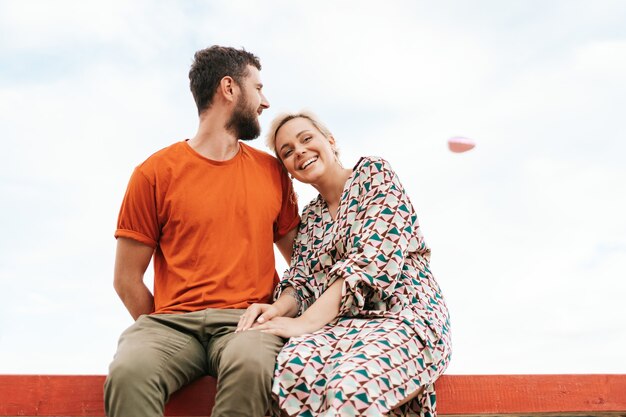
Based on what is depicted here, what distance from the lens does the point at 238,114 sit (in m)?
3.12

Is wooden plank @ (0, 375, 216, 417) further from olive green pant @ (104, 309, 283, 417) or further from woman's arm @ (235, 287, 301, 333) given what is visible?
woman's arm @ (235, 287, 301, 333)

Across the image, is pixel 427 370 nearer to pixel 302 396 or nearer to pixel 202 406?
pixel 302 396

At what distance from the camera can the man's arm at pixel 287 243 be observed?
10.1 ft

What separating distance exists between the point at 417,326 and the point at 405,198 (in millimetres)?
518

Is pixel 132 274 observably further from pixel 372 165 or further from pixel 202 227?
pixel 372 165

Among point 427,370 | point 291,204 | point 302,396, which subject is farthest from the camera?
point 291,204

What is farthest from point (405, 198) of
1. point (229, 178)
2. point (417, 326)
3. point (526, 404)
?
point (526, 404)

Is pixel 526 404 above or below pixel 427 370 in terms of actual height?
below

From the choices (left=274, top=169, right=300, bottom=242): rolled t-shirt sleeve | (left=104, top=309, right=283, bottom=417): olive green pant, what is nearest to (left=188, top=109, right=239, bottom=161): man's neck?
(left=274, top=169, right=300, bottom=242): rolled t-shirt sleeve

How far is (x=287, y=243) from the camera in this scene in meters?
3.07

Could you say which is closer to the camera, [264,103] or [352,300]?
[352,300]

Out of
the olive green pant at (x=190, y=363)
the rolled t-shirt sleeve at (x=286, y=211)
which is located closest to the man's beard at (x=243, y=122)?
the rolled t-shirt sleeve at (x=286, y=211)

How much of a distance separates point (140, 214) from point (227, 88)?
0.71m

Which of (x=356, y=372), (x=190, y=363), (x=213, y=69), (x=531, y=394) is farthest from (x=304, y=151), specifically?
(x=531, y=394)
